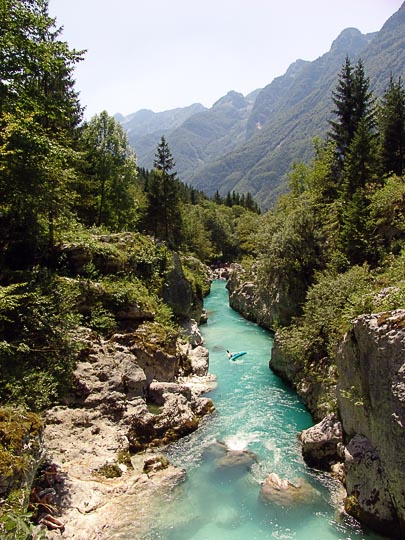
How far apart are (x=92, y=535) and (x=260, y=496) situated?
5.50 metres

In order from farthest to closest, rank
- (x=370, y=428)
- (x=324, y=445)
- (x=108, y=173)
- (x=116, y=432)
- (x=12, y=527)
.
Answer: (x=108, y=173)
(x=116, y=432)
(x=324, y=445)
(x=370, y=428)
(x=12, y=527)

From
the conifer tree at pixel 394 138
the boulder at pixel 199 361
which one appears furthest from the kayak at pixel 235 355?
the conifer tree at pixel 394 138

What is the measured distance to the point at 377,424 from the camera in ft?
36.0

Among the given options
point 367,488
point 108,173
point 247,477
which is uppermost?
point 108,173

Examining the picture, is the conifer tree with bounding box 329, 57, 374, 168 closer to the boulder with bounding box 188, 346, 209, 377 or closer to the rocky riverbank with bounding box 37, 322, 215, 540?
the boulder with bounding box 188, 346, 209, 377

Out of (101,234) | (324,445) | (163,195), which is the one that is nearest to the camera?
(324,445)

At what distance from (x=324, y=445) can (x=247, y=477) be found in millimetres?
3104

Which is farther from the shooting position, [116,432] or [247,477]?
[116,432]

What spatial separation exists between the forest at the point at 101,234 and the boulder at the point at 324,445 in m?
3.96

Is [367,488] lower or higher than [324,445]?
higher

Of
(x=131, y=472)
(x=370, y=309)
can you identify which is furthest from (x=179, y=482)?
(x=370, y=309)

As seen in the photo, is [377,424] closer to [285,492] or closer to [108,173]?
[285,492]

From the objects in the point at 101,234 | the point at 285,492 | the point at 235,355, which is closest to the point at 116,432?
the point at 285,492

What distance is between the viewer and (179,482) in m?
13.1
